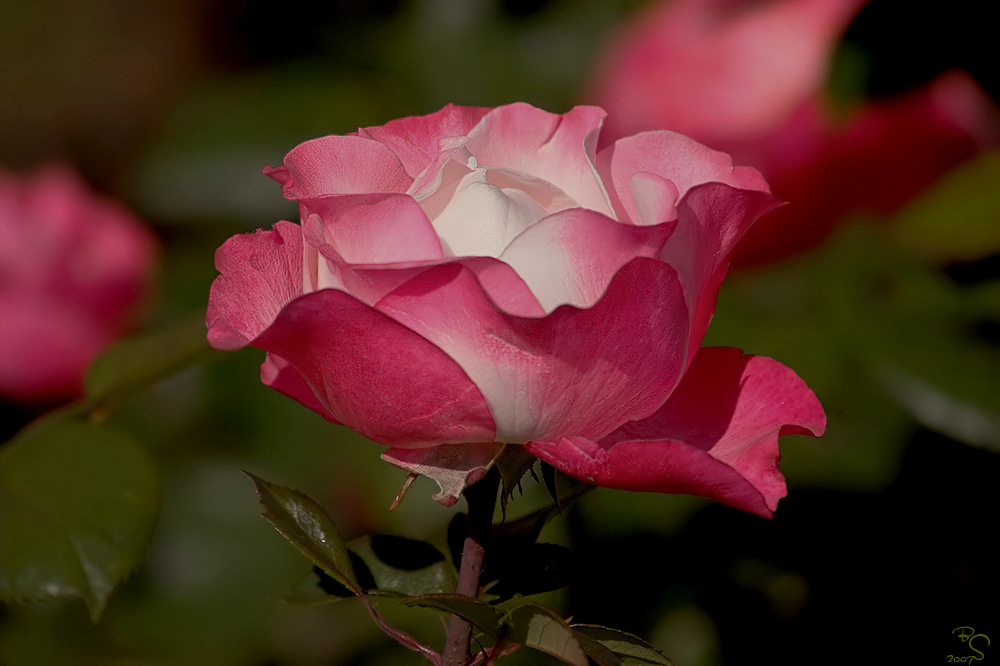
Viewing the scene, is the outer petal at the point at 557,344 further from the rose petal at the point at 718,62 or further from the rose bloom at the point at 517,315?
the rose petal at the point at 718,62

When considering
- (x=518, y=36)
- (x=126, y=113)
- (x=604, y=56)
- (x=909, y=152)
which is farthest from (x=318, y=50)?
(x=909, y=152)

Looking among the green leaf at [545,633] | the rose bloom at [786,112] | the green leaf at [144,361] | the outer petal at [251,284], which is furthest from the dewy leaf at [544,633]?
the rose bloom at [786,112]

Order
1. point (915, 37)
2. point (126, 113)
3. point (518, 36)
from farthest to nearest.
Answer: point (126, 113) → point (518, 36) → point (915, 37)

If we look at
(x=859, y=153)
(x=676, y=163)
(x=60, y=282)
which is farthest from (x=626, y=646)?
(x=60, y=282)

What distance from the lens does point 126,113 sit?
5.33 ft

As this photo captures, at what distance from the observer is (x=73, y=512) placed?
353 millimetres

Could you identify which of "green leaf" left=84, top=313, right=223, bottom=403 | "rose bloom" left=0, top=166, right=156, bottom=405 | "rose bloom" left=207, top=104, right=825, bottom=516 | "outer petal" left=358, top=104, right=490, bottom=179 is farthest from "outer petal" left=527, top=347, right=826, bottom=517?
"rose bloom" left=0, top=166, right=156, bottom=405

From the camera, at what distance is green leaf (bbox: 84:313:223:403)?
44 cm

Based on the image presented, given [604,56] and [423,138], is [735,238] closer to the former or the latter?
[423,138]

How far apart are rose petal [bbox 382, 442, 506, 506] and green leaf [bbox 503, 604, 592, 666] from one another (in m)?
0.04

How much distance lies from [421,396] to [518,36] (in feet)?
2.61

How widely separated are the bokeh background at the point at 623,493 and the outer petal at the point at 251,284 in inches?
3.9

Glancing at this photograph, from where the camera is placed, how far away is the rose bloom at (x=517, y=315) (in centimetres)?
22

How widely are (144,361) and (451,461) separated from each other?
281mm
